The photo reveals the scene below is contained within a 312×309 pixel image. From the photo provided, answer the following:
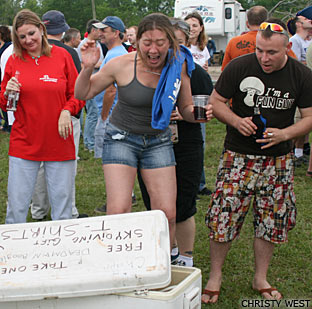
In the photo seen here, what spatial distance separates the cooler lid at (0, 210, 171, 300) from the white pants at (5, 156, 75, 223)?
0.91 meters

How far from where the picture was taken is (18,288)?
269 centimetres

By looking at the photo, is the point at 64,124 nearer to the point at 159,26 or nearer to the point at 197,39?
the point at 159,26

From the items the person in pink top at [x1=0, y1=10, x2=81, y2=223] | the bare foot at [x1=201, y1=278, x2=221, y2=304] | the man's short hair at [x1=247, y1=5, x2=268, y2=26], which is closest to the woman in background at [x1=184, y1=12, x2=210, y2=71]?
the man's short hair at [x1=247, y1=5, x2=268, y2=26]

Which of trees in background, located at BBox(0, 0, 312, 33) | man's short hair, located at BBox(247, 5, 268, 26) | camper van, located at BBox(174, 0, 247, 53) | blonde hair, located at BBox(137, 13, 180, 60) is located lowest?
blonde hair, located at BBox(137, 13, 180, 60)

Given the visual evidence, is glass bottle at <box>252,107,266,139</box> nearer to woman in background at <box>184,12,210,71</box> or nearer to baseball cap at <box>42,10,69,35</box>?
baseball cap at <box>42,10,69,35</box>

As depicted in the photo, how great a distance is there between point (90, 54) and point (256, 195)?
5.02 feet

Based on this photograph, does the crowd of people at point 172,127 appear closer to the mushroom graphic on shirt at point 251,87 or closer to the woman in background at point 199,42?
the mushroom graphic on shirt at point 251,87

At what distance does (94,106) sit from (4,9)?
181ft

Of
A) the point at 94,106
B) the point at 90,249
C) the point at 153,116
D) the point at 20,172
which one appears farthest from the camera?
the point at 94,106

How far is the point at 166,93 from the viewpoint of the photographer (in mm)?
3361

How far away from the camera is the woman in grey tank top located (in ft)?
11.2

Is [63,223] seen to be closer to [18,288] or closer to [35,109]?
[18,288]

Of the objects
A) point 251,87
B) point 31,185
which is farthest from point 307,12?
point 31,185

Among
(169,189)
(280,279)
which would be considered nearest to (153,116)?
(169,189)
